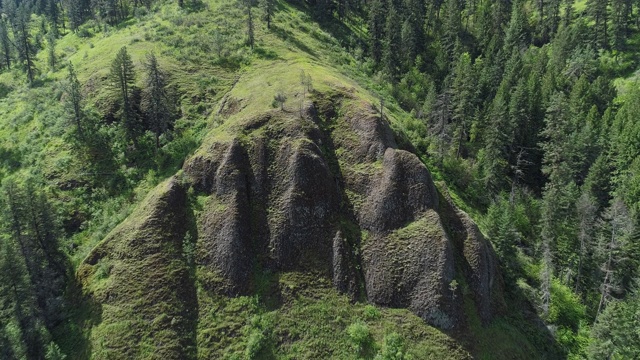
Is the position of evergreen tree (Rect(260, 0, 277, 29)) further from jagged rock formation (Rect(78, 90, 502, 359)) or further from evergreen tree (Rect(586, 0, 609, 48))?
evergreen tree (Rect(586, 0, 609, 48))

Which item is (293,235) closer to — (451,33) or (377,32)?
(377,32)

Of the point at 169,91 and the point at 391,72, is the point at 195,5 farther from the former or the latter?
the point at 391,72

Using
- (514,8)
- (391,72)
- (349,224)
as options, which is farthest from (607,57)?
(349,224)

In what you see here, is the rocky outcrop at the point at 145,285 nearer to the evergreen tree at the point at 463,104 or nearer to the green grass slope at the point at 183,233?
the green grass slope at the point at 183,233

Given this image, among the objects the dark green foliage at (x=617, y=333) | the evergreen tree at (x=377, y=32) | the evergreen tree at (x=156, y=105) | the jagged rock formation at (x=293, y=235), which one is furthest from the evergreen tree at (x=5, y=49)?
the dark green foliage at (x=617, y=333)

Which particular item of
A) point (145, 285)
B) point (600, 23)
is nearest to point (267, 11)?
point (145, 285)
